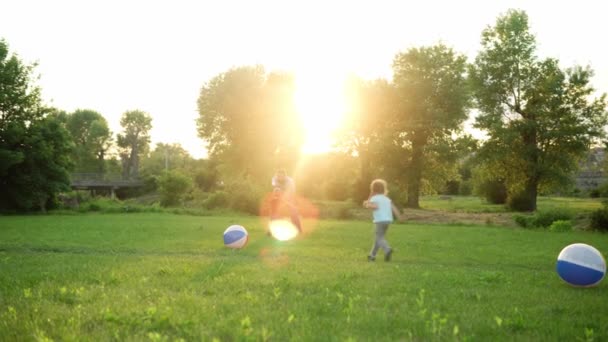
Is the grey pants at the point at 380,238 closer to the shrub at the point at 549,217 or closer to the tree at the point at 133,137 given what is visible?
the shrub at the point at 549,217

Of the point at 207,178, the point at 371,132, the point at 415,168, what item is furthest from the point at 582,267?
the point at 207,178

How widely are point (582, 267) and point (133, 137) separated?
113 meters

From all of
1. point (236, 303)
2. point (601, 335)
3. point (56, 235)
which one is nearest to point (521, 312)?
point (601, 335)

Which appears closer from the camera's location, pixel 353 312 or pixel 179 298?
pixel 353 312

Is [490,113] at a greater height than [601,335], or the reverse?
[490,113]

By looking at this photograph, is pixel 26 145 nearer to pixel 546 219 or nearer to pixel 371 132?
pixel 371 132

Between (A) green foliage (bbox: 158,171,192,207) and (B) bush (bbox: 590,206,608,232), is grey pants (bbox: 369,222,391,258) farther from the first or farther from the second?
(A) green foliage (bbox: 158,171,192,207)

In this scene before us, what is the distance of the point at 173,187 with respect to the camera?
44.0m

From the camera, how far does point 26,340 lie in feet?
17.1

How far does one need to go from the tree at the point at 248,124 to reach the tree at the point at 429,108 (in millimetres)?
18141

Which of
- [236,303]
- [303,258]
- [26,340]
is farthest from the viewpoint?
[303,258]

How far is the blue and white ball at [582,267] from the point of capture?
8617 mm

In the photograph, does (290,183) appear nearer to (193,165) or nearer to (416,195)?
(416,195)

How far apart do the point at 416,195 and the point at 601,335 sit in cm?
3951
